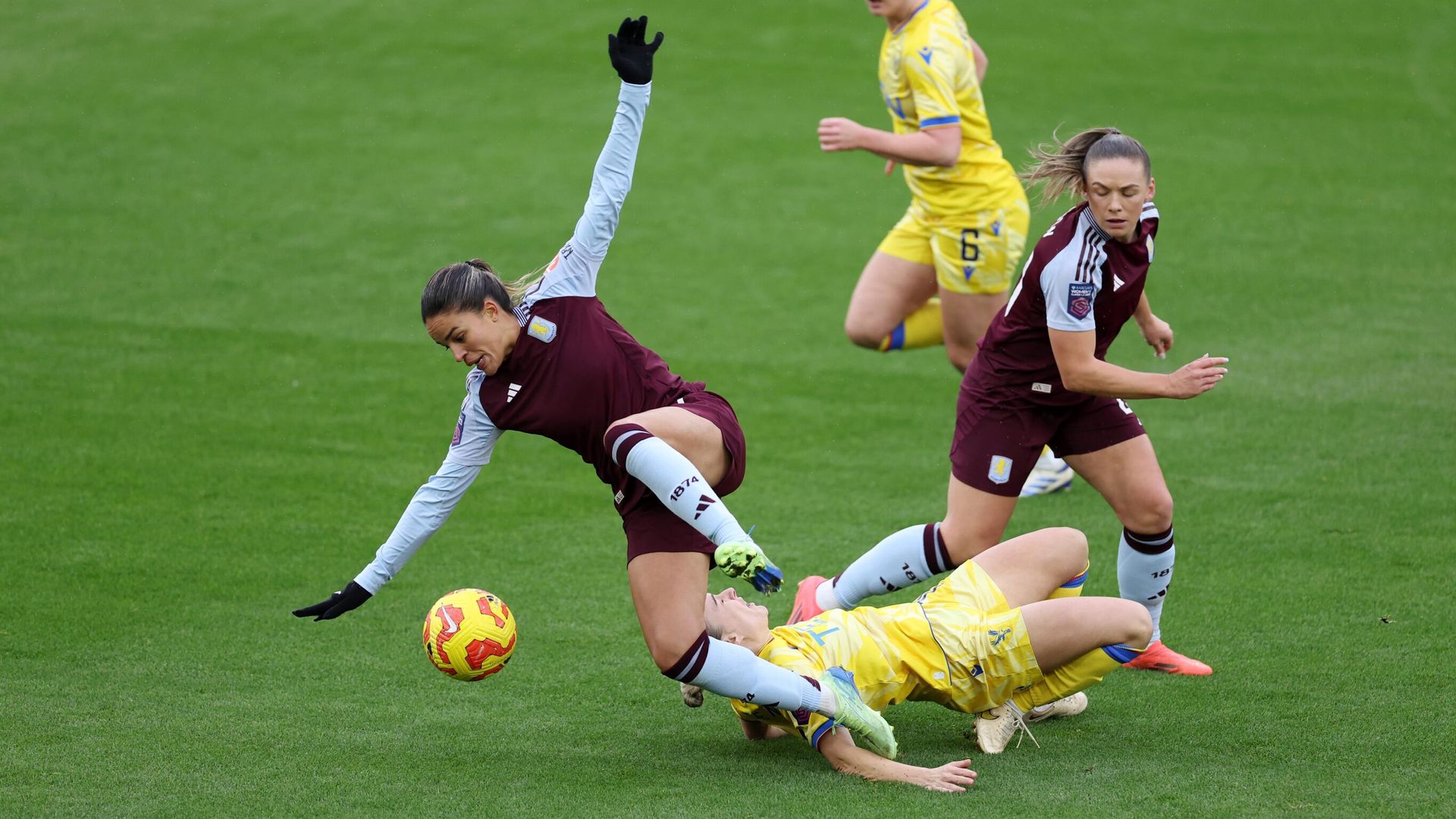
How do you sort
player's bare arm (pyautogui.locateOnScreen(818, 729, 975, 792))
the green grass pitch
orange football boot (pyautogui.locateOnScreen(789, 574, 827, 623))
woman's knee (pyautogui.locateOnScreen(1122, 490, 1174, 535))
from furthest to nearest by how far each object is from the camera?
orange football boot (pyautogui.locateOnScreen(789, 574, 827, 623)) < woman's knee (pyautogui.locateOnScreen(1122, 490, 1174, 535)) < the green grass pitch < player's bare arm (pyautogui.locateOnScreen(818, 729, 975, 792))

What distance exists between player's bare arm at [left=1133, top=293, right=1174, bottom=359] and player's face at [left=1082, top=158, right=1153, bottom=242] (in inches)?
24.5

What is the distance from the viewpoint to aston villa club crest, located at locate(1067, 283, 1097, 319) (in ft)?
15.2

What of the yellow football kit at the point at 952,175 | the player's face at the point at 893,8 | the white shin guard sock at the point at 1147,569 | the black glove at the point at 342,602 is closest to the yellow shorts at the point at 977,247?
the yellow football kit at the point at 952,175

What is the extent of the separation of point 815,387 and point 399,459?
2.62 m

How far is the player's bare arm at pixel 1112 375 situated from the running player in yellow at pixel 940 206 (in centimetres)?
220

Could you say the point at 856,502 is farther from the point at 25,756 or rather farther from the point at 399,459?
the point at 25,756

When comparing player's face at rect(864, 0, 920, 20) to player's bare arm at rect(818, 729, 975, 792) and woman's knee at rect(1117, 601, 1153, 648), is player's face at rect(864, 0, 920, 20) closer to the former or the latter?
woman's knee at rect(1117, 601, 1153, 648)

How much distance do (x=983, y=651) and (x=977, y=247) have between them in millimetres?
3164

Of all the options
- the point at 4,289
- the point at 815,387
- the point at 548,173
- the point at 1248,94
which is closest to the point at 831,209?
the point at 548,173

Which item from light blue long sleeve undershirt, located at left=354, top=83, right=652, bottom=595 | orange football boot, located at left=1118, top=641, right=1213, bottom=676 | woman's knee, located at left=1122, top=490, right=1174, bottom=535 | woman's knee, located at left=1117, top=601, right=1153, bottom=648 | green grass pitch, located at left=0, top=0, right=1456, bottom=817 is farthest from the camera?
orange football boot, located at left=1118, top=641, right=1213, bottom=676

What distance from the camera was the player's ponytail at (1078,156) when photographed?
460cm

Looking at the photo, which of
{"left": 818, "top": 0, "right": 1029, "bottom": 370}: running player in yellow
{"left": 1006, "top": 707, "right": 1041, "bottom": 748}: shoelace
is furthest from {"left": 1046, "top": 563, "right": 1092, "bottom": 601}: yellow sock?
{"left": 818, "top": 0, "right": 1029, "bottom": 370}: running player in yellow

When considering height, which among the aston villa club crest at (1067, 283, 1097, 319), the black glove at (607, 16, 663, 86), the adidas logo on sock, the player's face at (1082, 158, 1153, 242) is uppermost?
the black glove at (607, 16, 663, 86)

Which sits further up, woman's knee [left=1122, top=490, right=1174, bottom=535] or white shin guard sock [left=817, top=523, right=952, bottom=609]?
woman's knee [left=1122, top=490, right=1174, bottom=535]
